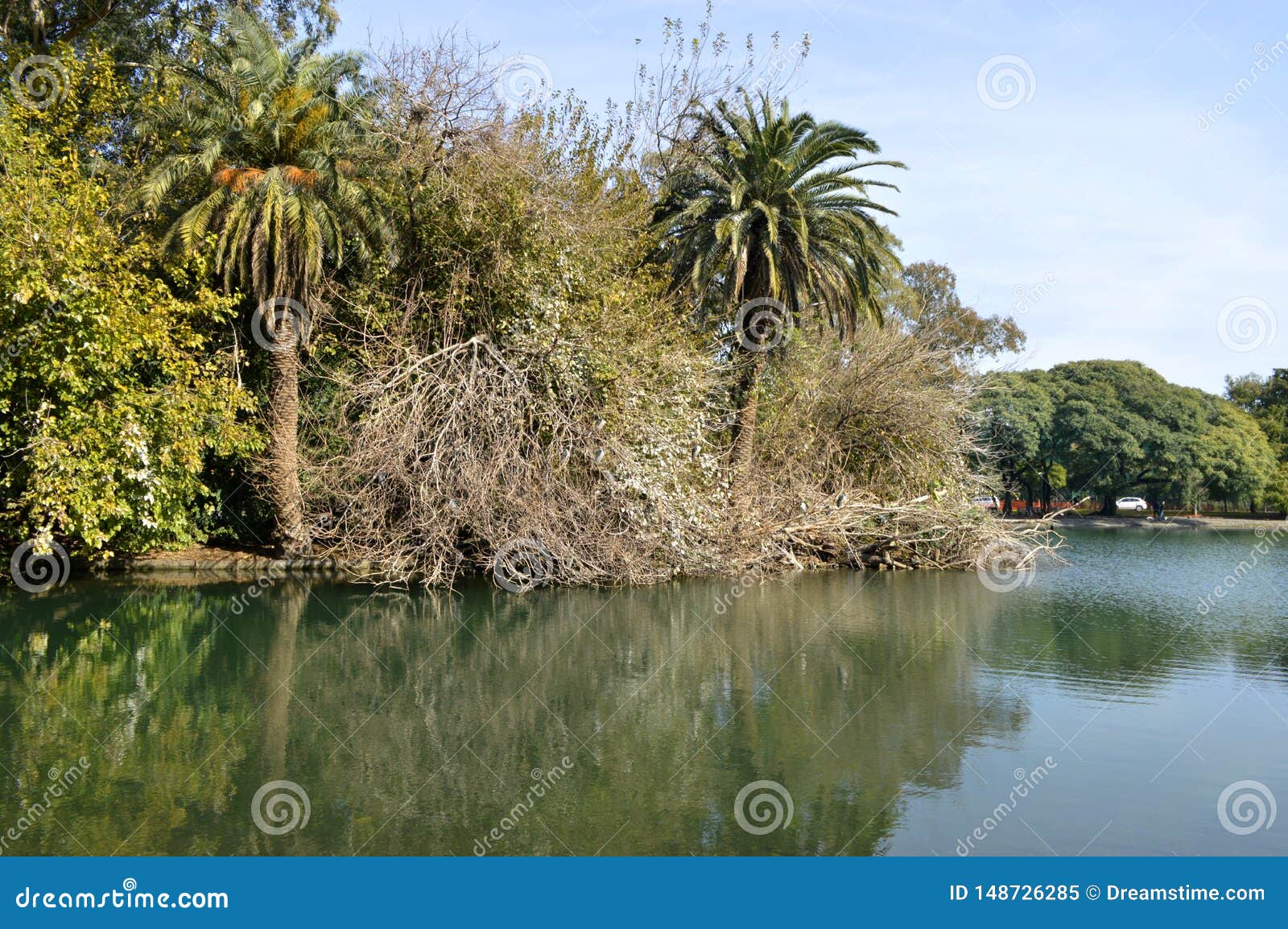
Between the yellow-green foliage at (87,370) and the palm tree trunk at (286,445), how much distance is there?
1.10m

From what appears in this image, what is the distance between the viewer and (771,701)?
410 inches

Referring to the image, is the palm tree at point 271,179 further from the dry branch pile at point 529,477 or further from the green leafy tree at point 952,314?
the green leafy tree at point 952,314

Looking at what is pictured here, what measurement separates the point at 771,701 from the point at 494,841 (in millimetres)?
4479

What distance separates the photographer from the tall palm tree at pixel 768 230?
2253 cm

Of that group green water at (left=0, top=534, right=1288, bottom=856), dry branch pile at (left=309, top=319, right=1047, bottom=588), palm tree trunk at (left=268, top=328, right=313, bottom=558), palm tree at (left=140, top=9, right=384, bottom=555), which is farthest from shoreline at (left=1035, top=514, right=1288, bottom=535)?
palm tree at (left=140, top=9, right=384, bottom=555)

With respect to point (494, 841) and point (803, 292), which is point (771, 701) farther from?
point (803, 292)

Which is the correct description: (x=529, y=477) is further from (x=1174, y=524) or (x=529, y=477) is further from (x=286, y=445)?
(x=1174, y=524)

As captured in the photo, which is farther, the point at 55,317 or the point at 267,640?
the point at 55,317

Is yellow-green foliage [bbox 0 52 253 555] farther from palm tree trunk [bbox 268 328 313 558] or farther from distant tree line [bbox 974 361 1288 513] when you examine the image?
distant tree line [bbox 974 361 1288 513]

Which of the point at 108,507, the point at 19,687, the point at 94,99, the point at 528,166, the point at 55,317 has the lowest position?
the point at 19,687

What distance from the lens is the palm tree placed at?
64.0ft

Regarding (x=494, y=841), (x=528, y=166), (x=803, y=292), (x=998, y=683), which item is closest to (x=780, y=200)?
(x=803, y=292)

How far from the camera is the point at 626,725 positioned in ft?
31.4

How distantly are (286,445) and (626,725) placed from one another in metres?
14.3
